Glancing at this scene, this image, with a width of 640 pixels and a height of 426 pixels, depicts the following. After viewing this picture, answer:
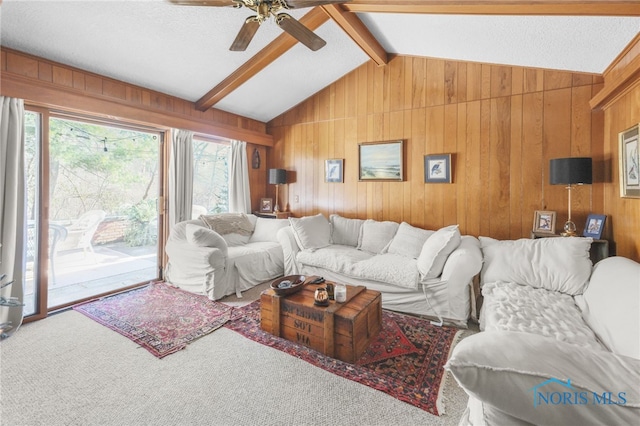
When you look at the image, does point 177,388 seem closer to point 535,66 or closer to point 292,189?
point 292,189

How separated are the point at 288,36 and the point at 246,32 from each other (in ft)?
3.62

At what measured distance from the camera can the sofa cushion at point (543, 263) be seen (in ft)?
7.70

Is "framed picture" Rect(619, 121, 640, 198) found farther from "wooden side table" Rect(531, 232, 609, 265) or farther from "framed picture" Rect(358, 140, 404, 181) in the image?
"framed picture" Rect(358, 140, 404, 181)

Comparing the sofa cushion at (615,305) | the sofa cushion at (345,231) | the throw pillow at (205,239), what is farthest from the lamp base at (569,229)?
the throw pillow at (205,239)

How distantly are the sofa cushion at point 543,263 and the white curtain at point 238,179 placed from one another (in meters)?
3.67

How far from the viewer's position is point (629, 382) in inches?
33.1

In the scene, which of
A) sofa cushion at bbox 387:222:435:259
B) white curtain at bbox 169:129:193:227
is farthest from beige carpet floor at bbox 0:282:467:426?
white curtain at bbox 169:129:193:227

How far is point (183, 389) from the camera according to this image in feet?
6.15

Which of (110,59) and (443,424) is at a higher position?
(110,59)

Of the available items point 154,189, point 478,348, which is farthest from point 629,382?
point 154,189

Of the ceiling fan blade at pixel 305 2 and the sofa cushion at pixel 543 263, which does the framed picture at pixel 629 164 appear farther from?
the ceiling fan blade at pixel 305 2

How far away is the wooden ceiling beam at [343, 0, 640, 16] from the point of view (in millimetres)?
1941

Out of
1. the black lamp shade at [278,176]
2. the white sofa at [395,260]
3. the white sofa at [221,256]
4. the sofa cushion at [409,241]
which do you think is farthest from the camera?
the black lamp shade at [278,176]

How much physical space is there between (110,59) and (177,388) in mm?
3233
